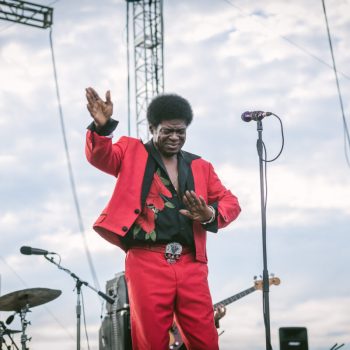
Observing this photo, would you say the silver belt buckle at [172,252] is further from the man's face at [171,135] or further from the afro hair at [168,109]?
the afro hair at [168,109]

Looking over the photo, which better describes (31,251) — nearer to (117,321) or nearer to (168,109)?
(117,321)

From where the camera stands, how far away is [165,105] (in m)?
3.54

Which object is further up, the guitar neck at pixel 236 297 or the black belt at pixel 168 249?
the guitar neck at pixel 236 297

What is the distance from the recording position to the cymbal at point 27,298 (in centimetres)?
687

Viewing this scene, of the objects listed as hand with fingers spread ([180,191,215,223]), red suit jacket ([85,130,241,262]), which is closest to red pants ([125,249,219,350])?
red suit jacket ([85,130,241,262])

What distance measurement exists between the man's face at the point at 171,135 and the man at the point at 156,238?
3 cm

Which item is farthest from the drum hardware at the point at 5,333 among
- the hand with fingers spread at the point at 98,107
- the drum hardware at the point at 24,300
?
the hand with fingers spread at the point at 98,107

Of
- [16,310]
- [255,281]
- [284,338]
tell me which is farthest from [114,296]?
[284,338]

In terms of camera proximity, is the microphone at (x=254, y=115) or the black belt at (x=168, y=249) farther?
the microphone at (x=254, y=115)

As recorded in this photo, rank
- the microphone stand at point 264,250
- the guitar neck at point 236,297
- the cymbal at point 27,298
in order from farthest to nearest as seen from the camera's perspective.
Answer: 1. the guitar neck at point 236,297
2. the cymbal at point 27,298
3. the microphone stand at point 264,250

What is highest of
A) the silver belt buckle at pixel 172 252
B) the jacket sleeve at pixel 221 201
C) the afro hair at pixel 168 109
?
the afro hair at pixel 168 109

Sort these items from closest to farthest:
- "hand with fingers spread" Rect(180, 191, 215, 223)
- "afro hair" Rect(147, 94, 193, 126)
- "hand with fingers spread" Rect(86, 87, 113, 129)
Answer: "hand with fingers spread" Rect(180, 191, 215, 223) < "hand with fingers spread" Rect(86, 87, 113, 129) < "afro hair" Rect(147, 94, 193, 126)

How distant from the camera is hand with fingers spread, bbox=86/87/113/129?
10.4 feet

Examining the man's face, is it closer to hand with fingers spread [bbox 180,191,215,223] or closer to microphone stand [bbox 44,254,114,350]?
hand with fingers spread [bbox 180,191,215,223]
